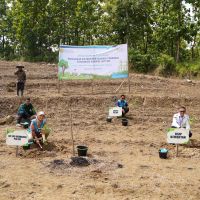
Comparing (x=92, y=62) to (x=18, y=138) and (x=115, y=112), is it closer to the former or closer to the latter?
(x=115, y=112)

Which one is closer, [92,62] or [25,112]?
[25,112]

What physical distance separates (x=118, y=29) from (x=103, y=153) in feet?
63.6

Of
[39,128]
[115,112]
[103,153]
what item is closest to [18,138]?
[39,128]

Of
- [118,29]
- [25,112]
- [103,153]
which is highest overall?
[118,29]

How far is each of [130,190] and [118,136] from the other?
4.24m

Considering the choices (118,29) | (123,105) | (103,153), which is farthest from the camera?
(118,29)

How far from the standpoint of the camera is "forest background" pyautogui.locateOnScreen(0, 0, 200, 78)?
25.3m

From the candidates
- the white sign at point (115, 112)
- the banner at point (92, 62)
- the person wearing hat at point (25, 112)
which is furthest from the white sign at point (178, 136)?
the banner at point (92, 62)

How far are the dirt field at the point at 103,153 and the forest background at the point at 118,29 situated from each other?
307 inches

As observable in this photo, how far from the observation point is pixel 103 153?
29.6 ft

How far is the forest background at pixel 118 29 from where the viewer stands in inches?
996

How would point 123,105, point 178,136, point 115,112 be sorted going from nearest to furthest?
point 178,136 < point 115,112 < point 123,105

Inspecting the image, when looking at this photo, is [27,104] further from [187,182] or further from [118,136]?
[187,182]

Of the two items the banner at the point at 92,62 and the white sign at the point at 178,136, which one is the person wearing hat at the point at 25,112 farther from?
the white sign at the point at 178,136
